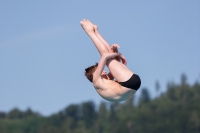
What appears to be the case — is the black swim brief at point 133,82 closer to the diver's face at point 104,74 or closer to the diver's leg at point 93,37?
the diver's face at point 104,74

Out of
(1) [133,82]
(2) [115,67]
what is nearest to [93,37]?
(2) [115,67]

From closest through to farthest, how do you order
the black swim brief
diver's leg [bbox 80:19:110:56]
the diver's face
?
the black swim brief → diver's leg [bbox 80:19:110:56] → the diver's face

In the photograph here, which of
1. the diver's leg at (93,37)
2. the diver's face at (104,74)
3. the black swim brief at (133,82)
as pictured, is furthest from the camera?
the diver's face at (104,74)

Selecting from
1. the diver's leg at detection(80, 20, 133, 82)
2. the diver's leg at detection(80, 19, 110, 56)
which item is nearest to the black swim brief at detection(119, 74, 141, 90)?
the diver's leg at detection(80, 20, 133, 82)

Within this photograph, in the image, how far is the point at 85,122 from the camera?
495 feet

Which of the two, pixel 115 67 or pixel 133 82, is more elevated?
pixel 115 67

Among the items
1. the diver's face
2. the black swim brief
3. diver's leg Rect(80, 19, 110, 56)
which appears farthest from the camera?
the diver's face

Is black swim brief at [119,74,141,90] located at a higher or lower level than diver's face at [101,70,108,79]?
lower

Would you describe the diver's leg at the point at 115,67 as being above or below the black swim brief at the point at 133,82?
above

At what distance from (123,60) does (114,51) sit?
0.36 m

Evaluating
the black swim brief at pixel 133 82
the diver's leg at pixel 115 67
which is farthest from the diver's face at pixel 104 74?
the black swim brief at pixel 133 82

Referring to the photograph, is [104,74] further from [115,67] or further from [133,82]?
[133,82]

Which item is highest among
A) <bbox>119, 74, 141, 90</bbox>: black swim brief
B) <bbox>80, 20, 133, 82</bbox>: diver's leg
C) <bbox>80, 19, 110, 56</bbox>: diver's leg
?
<bbox>80, 19, 110, 56</bbox>: diver's leg

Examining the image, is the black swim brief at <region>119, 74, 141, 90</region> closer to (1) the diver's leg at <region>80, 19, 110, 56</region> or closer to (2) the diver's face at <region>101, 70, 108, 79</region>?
(2) the diver's face at <region>101, 70, 108, 79</region>
